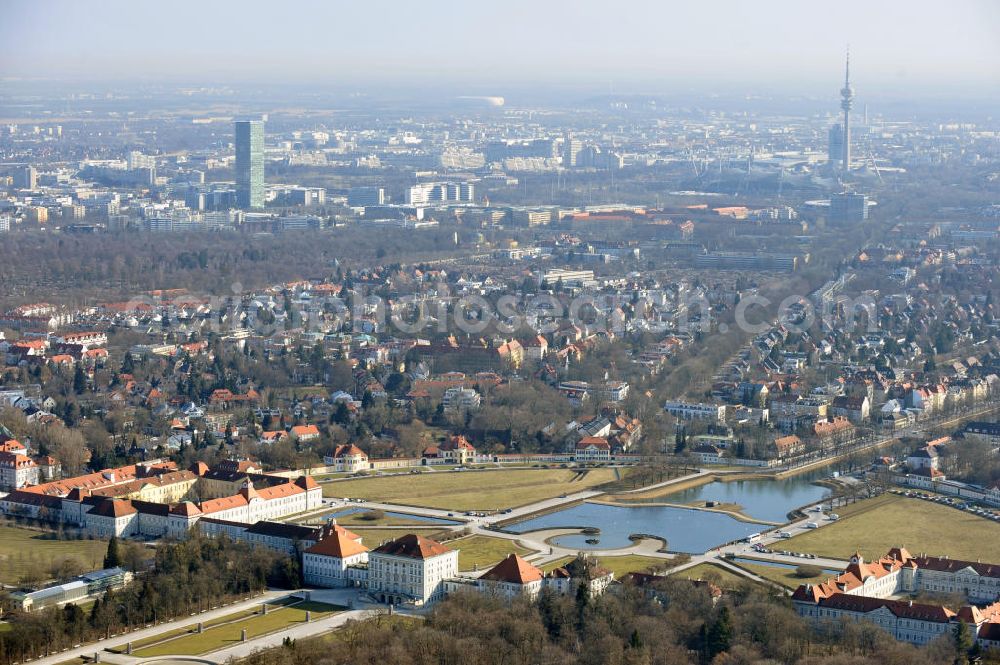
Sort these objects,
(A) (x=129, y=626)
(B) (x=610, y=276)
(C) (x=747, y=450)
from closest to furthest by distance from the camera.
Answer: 1. (A) (x=129, y=626)
2. (C) (x=747, y=450)
3. (B) (x=610, y=276)

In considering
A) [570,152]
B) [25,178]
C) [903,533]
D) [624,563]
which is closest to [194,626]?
[624,563]

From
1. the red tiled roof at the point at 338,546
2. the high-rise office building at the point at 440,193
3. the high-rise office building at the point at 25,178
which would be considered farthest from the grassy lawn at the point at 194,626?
Result: the high-rise office building at the point at 25,178

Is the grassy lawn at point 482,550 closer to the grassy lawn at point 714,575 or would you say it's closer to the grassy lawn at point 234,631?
the grassy lawn at point 714,575

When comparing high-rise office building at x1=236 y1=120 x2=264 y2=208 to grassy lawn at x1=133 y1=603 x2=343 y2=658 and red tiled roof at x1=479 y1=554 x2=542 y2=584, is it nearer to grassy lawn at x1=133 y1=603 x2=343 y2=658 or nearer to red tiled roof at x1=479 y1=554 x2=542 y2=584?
red tiled roof at x1=479 y1=554 x2=542 y2=584

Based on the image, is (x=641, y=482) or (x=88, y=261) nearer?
(x=641, y=482)

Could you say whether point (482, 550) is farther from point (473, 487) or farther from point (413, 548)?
point (473, 487)

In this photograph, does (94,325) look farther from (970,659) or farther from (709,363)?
(970,659)

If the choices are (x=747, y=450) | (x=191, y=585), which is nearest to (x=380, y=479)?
(x=747, y=450)
